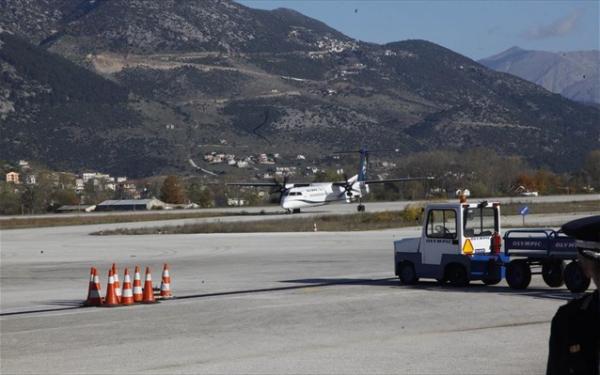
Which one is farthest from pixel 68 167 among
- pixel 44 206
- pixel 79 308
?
Answer: pixel 79 308

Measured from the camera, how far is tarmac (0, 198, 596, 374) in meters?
13.3

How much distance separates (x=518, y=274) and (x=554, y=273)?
70cm

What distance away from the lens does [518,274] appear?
2114 cm

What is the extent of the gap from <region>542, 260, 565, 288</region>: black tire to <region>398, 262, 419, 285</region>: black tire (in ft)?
10.1

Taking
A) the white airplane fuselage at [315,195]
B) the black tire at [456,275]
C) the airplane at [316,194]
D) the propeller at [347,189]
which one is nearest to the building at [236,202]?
the airplane at [316,194]

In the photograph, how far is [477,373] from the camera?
1198 centimetres

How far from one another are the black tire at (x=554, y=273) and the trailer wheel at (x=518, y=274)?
413 millimetres

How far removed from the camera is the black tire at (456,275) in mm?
22062

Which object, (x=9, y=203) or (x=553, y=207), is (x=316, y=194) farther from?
(x=9, y=203)

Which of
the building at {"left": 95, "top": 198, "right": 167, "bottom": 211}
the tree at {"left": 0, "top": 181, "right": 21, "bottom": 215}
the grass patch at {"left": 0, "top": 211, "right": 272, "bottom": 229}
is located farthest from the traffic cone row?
the tree at {"left": 0, "top": 181, "right": 21, "bottom": 215}

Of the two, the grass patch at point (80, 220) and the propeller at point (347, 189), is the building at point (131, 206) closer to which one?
the grass patch at point (80, 220)

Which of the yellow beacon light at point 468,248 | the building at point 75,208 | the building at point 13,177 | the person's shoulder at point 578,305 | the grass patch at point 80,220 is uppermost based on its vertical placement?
the building at point 13,177

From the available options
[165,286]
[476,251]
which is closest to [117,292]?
[165,286]

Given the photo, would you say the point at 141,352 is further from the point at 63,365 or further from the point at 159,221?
the point at 159,221
